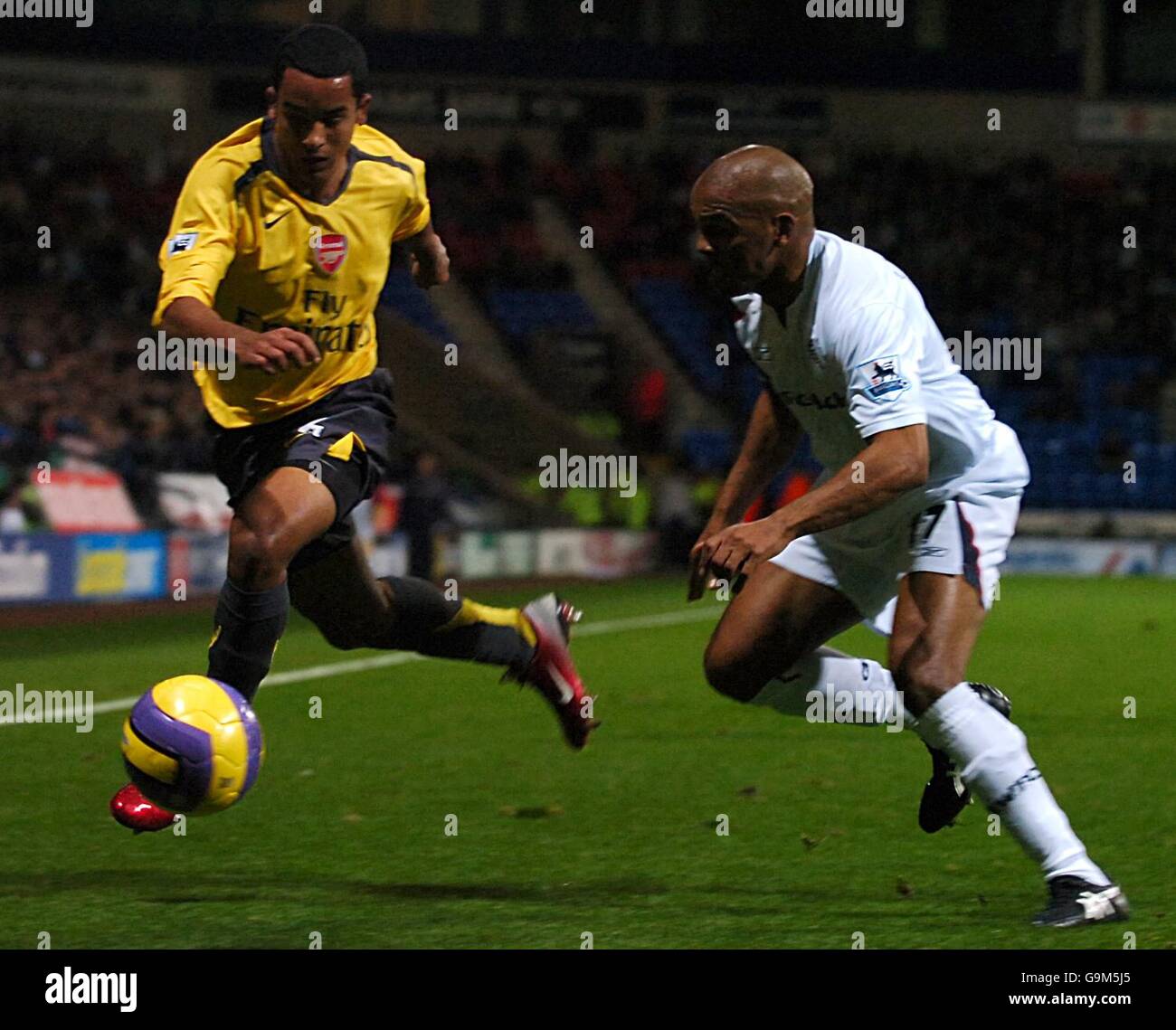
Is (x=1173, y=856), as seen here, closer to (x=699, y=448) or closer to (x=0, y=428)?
(x=0, y=428)

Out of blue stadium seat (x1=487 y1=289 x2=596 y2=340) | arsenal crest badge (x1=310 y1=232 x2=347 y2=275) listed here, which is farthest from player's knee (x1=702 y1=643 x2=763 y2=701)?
blue stadium seat (x1=487 y1=289 x2=596 y2=340)

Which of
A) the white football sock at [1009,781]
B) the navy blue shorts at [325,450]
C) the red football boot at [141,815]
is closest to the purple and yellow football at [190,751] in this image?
the red football boot at [141,815]

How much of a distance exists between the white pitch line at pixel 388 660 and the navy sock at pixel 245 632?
2509 millimetres

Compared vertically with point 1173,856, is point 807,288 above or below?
above

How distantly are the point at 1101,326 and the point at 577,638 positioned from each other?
17.1m

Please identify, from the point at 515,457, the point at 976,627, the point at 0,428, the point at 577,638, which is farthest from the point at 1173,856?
the point at 515,457

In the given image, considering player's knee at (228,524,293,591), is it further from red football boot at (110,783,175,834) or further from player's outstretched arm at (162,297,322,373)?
red football boot at (110,783,175,834)

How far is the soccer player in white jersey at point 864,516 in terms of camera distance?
484 cm

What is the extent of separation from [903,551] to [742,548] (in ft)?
3.18

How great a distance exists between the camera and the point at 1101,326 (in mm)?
29156

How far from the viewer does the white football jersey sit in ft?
16.1

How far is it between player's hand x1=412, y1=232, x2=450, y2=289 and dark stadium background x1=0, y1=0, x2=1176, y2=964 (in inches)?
440

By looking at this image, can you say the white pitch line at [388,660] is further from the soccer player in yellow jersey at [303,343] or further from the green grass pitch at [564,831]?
the soccer player in yellow jersey at [303,343]

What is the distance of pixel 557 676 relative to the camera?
6.55 metres
